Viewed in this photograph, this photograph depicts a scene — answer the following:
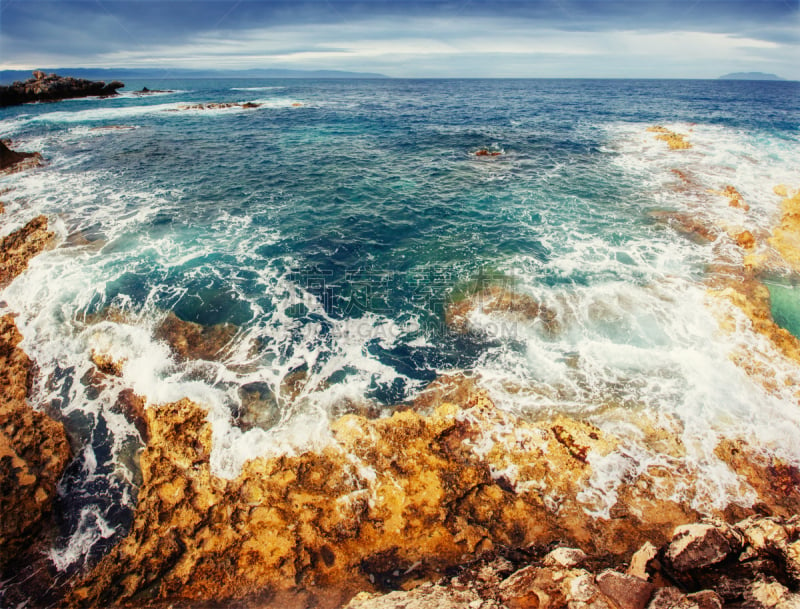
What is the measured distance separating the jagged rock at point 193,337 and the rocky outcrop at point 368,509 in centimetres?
262

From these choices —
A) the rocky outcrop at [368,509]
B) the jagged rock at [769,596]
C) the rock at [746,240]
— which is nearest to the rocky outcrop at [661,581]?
the jagged rock at [769,596]

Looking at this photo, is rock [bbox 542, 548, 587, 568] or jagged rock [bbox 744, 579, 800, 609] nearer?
jagged rock [bbox 744, 579, 800, 609]

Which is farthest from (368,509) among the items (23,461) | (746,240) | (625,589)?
(746,240)

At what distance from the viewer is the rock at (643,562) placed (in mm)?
6089

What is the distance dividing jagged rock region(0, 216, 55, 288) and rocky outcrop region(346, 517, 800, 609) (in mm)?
20209

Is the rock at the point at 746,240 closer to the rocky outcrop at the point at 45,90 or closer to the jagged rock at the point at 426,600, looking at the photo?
the jagged rock at the point at 426,600

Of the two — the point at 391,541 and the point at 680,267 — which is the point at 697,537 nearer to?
the point at 391,541

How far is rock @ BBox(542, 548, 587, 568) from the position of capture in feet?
20.7

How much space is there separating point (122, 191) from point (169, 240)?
33.4 ft

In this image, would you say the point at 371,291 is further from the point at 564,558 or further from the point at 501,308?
the point at 564,558

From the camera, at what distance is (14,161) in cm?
2953

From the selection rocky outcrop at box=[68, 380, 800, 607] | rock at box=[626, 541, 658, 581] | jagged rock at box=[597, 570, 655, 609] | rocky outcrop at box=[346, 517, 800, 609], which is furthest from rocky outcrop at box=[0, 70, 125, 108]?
rock at box=[626, 541, 658, 581]

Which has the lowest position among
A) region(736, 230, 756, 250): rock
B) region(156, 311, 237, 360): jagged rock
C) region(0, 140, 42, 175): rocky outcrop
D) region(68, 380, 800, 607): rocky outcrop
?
region(68, 380, 800, 607): rocky outcrop

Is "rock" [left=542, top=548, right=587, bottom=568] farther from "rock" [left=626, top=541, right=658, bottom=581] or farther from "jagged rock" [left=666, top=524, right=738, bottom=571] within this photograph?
"jagged rock" [left=666, top=524, right=738, bottom=571]
